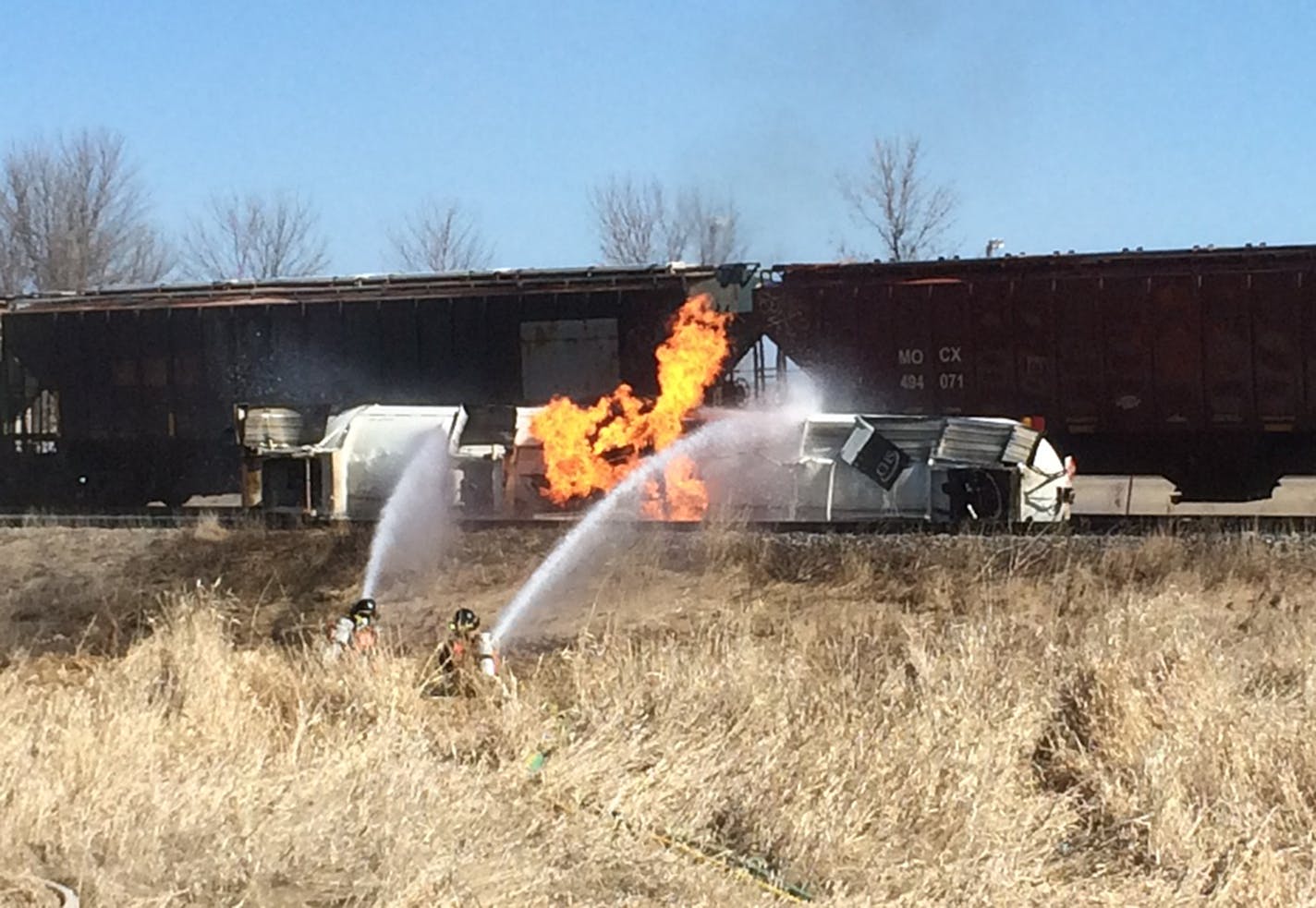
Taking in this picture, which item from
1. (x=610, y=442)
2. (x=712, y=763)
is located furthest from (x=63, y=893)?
(x=610, y=442)

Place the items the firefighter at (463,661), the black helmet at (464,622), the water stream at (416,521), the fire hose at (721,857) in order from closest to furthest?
the fire hose at (721,857)
the firefighter at (463,661)
the black helmet at (464,622)
the water stream at (416,521)

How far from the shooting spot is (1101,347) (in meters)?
20.1

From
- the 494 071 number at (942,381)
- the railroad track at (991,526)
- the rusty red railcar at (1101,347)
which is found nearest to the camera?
the railroad track at (991,526)

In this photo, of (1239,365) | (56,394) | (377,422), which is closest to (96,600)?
(377,422)

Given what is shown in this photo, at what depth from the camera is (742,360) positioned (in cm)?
2098

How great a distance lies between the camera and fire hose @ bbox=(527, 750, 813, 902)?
17.0 feet

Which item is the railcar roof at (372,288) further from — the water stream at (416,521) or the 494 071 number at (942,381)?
the water stream at (416,521)

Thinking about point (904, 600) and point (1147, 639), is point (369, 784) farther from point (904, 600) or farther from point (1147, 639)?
point (904, 600)

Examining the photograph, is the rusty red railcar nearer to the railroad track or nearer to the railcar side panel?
the railcar side panel

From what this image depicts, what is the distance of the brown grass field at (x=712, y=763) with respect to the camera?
4797 millimetres

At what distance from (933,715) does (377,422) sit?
11371mm

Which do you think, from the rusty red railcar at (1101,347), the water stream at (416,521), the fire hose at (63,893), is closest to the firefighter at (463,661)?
the fire hose at (63,893)

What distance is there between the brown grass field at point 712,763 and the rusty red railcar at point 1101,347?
936 cm

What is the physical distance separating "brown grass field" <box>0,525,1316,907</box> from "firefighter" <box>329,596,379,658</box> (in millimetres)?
355
